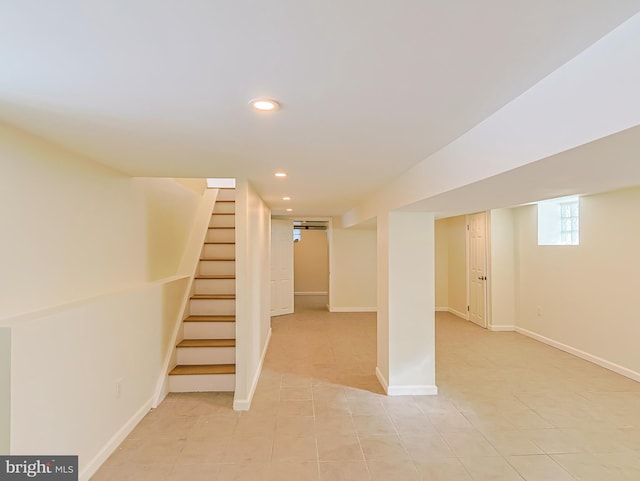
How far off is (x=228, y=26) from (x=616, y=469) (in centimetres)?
332

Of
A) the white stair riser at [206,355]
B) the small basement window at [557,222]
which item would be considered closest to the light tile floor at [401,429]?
the white stair riser at [206,355]

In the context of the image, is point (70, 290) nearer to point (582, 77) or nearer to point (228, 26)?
point (228, 26)

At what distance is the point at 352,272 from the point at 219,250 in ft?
12.7

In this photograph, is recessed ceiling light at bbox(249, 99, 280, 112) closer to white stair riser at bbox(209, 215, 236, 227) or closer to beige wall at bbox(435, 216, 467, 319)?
white stair riser at bbox(209, 215, 236, 227)

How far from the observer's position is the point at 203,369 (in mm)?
3605

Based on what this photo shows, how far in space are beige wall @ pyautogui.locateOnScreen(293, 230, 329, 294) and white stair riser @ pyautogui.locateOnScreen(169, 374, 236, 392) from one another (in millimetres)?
7317

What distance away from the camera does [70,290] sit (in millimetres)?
2287

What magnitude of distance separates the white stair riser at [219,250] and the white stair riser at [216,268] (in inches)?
8.2

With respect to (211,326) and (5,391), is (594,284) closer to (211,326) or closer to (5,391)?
(211,326)

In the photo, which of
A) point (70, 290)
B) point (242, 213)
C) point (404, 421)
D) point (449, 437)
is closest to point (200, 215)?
point (242, 213)

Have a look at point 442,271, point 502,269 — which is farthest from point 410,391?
point 442,271

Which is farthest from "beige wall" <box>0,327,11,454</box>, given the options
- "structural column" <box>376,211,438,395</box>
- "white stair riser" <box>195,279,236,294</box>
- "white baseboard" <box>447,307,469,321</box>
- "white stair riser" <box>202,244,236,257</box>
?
"white baseboard" <box>447,307,469,321</box>

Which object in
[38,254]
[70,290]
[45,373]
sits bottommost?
[45,373]

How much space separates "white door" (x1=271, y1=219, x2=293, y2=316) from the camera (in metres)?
7.40
